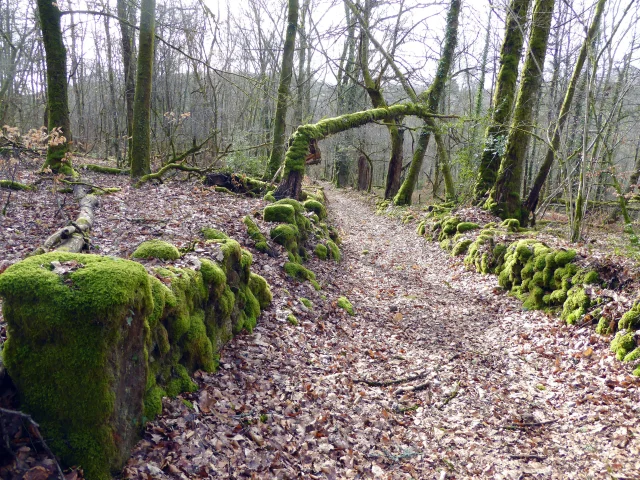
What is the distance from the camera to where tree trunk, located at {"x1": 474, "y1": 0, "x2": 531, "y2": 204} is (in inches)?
514

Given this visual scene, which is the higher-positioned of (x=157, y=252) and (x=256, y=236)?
(x=157, y=252)

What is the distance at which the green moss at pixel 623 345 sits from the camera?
5.42 m

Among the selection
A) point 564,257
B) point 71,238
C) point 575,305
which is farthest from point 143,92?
point 575,305

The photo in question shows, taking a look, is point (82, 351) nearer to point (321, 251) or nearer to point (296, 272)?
point (296, 272)

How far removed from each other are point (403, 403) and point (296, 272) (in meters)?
3.74

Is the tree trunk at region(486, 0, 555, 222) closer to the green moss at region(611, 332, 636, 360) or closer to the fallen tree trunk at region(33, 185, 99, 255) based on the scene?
the green moss at region(611, 332, 636, 360)

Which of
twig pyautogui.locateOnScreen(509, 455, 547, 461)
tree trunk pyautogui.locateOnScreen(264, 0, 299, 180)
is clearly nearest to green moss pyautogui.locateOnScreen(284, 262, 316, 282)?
twig pyautogui.locateOnScreen(509, 455, 547, 461)

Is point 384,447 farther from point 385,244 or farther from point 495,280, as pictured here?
point 385,244

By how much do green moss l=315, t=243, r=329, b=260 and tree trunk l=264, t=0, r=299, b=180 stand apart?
5183 mm

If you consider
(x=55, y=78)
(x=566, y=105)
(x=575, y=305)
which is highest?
(x=566, y=105)

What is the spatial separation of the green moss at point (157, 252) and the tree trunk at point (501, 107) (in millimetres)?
11186

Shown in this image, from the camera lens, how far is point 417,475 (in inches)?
157

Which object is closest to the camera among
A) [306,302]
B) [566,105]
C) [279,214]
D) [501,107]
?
[306,302]

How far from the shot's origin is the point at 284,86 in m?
14.8
